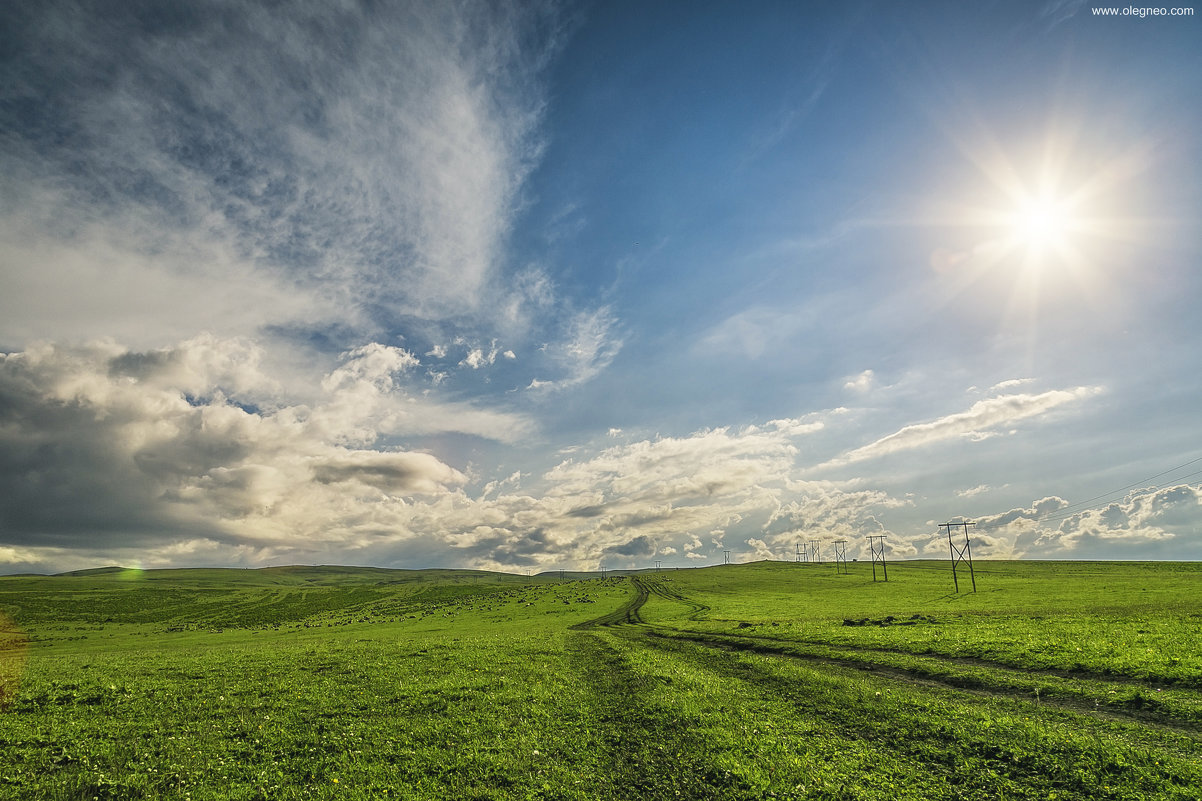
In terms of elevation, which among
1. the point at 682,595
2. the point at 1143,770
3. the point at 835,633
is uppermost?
the point at 1143,770

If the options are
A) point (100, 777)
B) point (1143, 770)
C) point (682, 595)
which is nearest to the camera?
point (1143, 770)

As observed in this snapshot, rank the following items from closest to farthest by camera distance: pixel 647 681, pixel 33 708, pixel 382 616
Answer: pixel 33 708
pixel 647 681
pixel 382 616

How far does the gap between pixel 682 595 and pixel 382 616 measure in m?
78.7

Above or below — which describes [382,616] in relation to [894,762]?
below

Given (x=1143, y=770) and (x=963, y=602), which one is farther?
(x=963, y=602)

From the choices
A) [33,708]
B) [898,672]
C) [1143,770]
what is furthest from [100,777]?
[898,672]

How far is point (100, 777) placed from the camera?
18.2 metres

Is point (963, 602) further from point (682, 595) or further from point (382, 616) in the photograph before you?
point (382, 616)

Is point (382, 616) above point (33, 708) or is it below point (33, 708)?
below

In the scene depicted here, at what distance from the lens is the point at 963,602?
303 ft

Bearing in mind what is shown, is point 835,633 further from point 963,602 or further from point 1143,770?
point 963,602

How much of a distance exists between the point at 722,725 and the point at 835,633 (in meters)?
31.5

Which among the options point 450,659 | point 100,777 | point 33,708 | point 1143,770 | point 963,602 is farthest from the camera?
point 963,602

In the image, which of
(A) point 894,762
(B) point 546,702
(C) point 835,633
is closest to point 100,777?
(B) point 546,702
